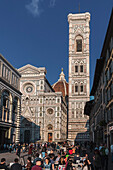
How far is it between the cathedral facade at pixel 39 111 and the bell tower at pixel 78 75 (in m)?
4.86

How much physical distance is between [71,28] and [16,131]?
54.3m

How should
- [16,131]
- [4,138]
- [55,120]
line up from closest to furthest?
[4,138] < [16,131] < [55,120]

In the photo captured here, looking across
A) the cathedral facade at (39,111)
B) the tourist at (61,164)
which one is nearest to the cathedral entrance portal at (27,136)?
the cathedral facade at (39,111)

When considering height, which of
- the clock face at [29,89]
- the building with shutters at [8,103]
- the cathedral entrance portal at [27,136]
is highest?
the clock face at [29,89]

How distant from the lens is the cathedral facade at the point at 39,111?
224ft

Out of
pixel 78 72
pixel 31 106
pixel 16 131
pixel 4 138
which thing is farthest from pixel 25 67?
pixel 4 138

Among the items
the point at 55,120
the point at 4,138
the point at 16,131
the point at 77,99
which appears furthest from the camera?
the point at 77,99

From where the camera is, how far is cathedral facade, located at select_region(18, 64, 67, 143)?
68.3m

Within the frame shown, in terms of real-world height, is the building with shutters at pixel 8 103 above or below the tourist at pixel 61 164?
above

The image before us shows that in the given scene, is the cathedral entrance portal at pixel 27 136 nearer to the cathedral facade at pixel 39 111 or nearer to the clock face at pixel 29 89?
the cathedral facade at pixel 39 111

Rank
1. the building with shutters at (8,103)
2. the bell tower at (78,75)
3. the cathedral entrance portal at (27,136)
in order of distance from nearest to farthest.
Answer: the building with shutters at (8,103), the cathedral entrance portal at (27,136), the bell tower at (78,75)

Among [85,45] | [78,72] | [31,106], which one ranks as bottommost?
[31,106]

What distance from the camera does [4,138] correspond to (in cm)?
3372

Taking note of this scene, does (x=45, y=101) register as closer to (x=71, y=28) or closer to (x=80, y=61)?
(x=80, y=61)
